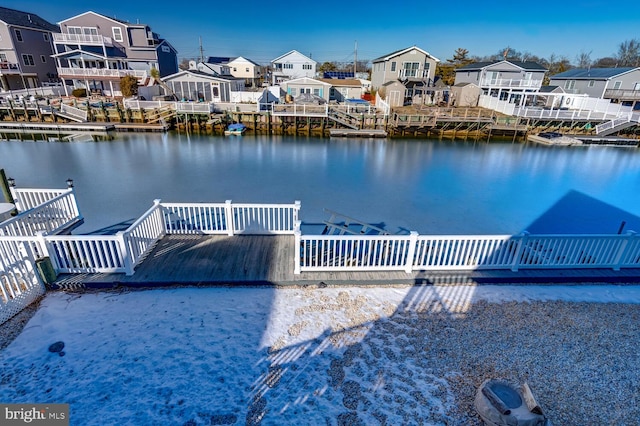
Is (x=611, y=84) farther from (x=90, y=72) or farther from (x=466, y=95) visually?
(x=90, y=72)

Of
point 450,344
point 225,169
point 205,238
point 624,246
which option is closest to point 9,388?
point 205,238

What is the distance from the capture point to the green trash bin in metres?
5.33

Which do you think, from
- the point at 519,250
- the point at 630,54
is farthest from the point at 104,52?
the point at 630,54

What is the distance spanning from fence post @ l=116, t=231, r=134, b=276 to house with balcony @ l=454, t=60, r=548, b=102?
34483 mm

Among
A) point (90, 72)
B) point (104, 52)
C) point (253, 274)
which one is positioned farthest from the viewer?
point (104, 52)

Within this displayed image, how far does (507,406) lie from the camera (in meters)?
3.26

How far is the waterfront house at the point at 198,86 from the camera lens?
2844cm

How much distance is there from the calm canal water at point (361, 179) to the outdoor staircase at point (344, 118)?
4.14m

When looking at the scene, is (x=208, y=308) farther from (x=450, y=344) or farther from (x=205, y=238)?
(x=450, y=344)

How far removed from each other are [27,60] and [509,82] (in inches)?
1853

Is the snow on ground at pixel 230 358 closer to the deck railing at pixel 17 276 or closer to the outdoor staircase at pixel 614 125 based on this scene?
the deck railing at pixel 17 276

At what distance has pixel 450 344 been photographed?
4.54 metres

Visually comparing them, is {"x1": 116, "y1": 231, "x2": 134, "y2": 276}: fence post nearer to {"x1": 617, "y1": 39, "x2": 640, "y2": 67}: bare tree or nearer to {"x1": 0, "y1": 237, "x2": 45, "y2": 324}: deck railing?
{"x1": 0, "y1": 237, "x2": 45, "y2": 324}: deck railing

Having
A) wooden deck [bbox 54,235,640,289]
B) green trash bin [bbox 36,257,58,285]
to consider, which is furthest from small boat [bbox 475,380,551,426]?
green trash bin [bbox 36,257,58,285]
